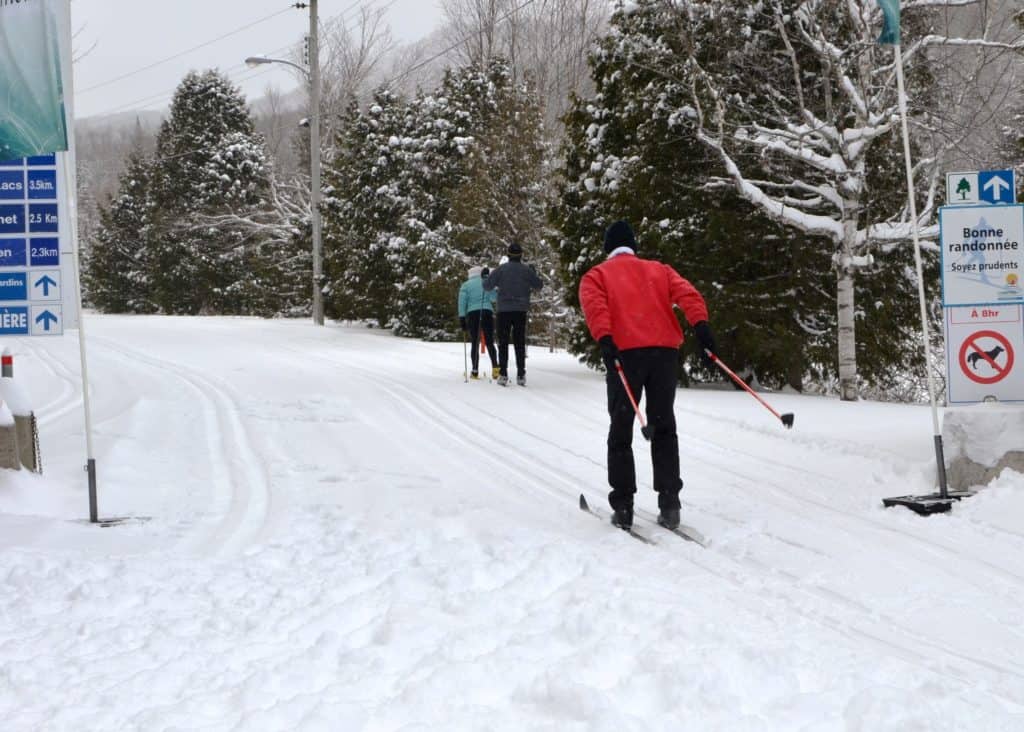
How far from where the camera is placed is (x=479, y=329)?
14781 millimetres

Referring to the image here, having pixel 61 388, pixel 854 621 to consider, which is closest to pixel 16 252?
pixel 854 621

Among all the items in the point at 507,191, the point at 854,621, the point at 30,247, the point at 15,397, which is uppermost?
the point at 507,191

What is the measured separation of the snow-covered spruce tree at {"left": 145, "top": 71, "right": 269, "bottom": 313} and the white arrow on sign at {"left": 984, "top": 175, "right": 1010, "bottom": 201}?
36487 millimetres

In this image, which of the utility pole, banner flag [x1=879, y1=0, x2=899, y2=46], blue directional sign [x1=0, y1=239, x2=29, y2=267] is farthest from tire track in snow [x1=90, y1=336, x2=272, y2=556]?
the utility pole

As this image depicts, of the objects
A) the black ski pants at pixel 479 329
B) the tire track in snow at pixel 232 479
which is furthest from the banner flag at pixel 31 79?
the black ski pants at pixel 479 329

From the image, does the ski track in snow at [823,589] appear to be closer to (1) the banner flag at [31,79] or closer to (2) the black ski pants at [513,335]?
(1) the banner flag at [31,79]

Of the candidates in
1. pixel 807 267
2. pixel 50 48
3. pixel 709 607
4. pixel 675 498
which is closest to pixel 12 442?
pixel 50 48

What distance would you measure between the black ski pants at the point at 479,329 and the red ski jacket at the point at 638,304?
26.3 ft

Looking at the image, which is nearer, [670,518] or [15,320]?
[670,518]

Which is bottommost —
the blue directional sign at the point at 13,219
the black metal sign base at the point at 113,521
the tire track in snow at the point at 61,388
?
the black metal sign base at the point at 113,521

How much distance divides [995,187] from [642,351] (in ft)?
10.0

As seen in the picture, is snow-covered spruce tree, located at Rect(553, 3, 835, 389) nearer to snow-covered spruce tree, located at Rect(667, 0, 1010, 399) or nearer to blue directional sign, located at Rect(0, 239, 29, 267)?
snow-covered spruce tree, located at Rect(667, 0, 1010, 399)

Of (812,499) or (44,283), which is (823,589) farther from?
(44,283)

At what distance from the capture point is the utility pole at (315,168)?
27938 millimetres
